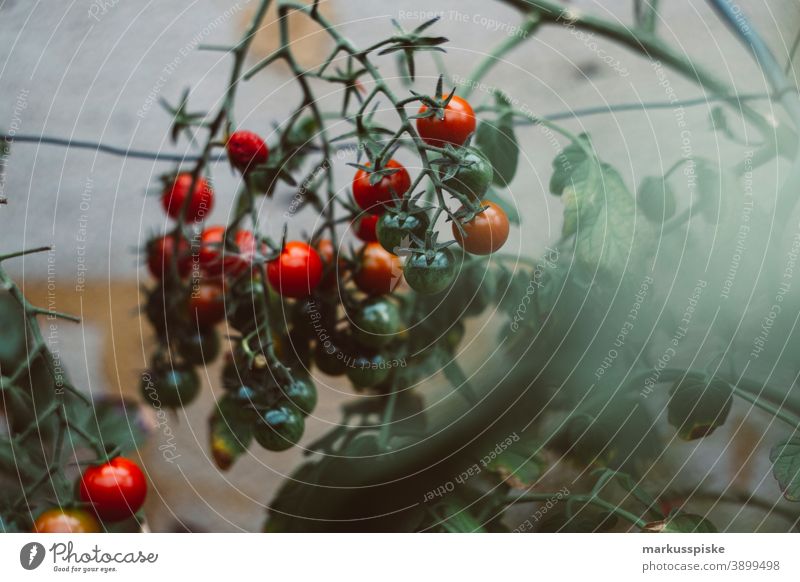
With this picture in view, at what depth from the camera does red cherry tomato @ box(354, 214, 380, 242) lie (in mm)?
443

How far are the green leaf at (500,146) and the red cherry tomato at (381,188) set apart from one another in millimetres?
70

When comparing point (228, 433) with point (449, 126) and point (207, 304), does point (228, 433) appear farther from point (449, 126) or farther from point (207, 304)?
point (449, 126)

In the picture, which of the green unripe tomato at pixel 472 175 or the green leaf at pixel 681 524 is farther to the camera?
the green leaf at pixel 681 524

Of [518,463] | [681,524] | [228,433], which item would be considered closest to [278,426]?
[228,433]

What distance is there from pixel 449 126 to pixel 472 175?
4 cm

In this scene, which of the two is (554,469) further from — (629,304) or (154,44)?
(154,44)

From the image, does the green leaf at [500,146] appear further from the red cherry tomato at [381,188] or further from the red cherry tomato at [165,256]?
the red cherry tomato at [165,256]

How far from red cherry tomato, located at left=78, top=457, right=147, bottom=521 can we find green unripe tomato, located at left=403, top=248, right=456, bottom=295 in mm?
223

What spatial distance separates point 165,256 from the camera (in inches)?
19.2

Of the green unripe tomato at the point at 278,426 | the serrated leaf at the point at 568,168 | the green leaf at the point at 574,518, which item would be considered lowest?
the green leaf at the point at 574,518

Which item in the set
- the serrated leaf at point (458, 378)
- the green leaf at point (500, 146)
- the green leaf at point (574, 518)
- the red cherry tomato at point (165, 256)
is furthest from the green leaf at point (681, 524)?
the red cherry tomato at point (165, 256)

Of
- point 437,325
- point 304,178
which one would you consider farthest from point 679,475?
point 304,178

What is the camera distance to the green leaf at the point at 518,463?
1.65 ft
